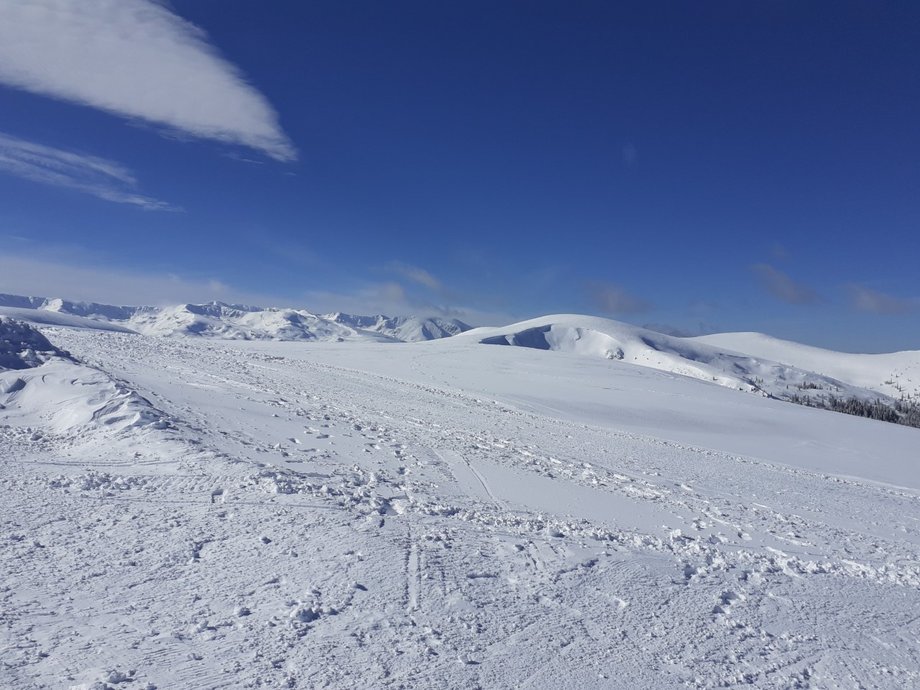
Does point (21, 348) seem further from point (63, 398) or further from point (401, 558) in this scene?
point (401, 558)

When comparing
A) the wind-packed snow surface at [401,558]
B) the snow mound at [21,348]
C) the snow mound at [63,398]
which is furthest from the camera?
the snow mound at [21,348]

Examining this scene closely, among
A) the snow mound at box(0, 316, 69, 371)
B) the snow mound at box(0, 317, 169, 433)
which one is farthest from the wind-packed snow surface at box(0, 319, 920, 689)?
the snow mound at box(0, 316, 69, 371)

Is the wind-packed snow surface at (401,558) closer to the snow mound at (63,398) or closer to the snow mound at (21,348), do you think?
the snow mound at (63,398)

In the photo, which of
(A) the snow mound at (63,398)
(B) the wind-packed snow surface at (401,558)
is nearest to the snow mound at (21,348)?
(A) the snow mound at (63,398)

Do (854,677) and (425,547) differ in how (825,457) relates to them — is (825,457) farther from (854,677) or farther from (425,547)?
(425,547)

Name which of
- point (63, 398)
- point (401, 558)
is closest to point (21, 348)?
point (63, 398)

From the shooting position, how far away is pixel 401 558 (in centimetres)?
777

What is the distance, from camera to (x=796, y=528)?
11805 millimetres

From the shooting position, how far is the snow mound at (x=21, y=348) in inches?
632

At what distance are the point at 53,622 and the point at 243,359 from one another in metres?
29.0

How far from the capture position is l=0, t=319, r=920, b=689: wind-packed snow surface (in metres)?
5.75

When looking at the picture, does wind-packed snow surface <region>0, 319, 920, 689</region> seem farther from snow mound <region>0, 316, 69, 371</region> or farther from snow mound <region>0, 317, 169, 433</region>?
snow mound <region>0, 316, 69, 371</region>

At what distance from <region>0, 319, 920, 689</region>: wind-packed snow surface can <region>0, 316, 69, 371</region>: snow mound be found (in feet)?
0.81

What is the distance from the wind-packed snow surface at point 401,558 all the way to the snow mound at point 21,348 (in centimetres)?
25
